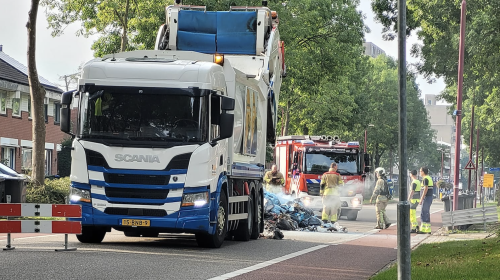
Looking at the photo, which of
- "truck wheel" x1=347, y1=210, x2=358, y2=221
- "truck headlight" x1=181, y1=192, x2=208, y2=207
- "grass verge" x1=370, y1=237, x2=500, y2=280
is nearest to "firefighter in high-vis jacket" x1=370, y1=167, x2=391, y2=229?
"truck wheel" x1=347, y1=210, x2=358, y2=221

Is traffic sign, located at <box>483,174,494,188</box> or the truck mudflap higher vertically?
the truck mudflap

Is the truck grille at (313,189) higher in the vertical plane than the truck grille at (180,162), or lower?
lower

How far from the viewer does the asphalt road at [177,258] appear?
1130cm

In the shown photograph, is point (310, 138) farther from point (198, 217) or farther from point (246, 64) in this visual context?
point (198, 217)

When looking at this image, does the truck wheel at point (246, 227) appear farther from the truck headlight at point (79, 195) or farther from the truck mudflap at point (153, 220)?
the truck headlight at point (79, 195)

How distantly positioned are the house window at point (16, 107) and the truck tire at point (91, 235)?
31.1 metres

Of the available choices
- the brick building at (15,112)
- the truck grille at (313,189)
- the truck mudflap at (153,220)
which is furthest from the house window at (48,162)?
the truck mudflap at (153,220)

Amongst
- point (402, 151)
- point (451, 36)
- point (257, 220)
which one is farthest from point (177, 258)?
point (451, 36)

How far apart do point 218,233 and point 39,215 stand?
3.19 metres

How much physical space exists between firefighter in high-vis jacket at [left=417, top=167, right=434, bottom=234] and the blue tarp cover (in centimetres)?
775

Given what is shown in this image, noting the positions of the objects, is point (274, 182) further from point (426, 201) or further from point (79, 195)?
point (79, 195)

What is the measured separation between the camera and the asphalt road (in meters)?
11.3

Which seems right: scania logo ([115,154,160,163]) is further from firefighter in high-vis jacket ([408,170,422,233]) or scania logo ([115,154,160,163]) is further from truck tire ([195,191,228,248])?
firefighter in high-vis jacket ([408,170,422,233])

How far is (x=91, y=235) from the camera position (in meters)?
15.8
